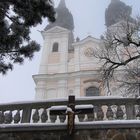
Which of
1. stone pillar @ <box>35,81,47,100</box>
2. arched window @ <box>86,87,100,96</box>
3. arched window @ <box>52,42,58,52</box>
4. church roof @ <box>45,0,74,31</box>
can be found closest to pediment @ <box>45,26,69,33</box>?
arched window @ <box>52,42,58,52</box>

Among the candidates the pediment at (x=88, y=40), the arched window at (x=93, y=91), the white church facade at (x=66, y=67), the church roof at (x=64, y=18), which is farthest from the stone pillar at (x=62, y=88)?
the church roof at (x=64, y=18)

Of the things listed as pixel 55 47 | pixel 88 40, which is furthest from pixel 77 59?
pixel 55 47

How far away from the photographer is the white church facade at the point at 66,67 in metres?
33.1

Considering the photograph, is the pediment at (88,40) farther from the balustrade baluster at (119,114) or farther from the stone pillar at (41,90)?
the balustrade baluster at (119,114)

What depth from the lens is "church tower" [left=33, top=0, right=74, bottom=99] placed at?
33.8 metres

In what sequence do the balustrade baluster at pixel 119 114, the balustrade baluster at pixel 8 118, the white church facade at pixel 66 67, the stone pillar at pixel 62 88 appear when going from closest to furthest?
1. the balustrade baluster at pixel 119 114
2. the balustrade baluster at pixel 8 118
3. the white church facade at pixel 66 67
4. the stone pillar at pixel 62 88

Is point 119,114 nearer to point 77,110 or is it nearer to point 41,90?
point 77,110

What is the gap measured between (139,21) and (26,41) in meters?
11.0

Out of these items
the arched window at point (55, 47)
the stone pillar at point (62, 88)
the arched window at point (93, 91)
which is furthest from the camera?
the arched window at point (55, 47)

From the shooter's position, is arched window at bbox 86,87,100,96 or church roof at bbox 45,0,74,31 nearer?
arched window at bbox 86,87,100,96

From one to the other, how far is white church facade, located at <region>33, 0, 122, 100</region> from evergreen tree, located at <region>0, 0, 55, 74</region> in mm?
21142

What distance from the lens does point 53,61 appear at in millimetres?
36625

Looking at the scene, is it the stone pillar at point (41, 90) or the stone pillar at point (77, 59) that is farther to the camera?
the stone pillar at point (77, 59)

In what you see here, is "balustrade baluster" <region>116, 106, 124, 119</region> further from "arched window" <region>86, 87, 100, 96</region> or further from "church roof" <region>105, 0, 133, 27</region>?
"church roof" <region>105, 0, 133, 27</region>
